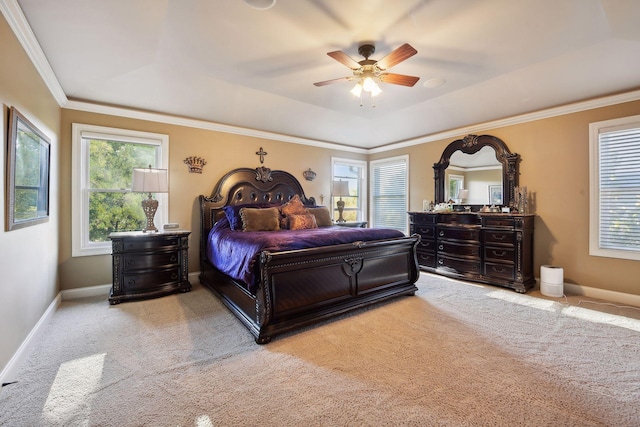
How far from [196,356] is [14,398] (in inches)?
40.7

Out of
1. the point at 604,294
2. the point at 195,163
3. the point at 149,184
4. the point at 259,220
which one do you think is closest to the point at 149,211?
the point at 149,184

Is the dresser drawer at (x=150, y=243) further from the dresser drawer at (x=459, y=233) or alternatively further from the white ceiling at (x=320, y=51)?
the dresser drawer at (x=459, y=233)

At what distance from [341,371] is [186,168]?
3.74m

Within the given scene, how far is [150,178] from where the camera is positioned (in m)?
3.63

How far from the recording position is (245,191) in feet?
15.6

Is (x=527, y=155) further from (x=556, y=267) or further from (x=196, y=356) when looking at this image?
(x=196, y=356)

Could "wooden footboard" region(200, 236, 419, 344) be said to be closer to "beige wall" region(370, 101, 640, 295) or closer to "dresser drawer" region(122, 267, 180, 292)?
"dresser drawer" region(122, 267, 180, 292)


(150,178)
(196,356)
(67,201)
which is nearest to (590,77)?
(196,356)

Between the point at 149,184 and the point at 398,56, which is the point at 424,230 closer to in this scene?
the point at 398,56

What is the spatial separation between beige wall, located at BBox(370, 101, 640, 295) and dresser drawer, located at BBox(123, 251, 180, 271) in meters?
5.20

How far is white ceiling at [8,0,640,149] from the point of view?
234 cm

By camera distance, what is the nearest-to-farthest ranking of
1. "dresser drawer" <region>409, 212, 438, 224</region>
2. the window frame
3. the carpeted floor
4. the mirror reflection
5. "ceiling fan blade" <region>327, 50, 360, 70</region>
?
the carpeted floor < "ceiling fan blade" <region>327, 50, 360, 70</region> < the mirror reflection < "dresser drawer" <region>409, 212, 438, 224</region> < the window frame

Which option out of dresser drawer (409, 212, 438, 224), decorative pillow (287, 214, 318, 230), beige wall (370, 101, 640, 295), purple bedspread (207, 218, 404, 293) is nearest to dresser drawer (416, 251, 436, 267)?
dresser drawer (409, 212, 438, 224)

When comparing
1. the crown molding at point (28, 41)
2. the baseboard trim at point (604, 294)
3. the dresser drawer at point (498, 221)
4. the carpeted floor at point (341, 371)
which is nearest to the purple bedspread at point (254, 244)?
the carpeted floor at point (341, 371)
